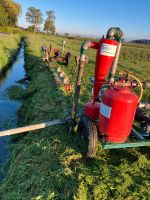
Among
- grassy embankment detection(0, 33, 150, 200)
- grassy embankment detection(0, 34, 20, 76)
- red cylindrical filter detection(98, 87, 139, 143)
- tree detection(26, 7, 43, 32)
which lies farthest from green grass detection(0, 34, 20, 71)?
tree detection(26, 7, 43, 32)

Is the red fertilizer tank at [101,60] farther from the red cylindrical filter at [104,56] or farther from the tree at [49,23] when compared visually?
the tree at [49,23]

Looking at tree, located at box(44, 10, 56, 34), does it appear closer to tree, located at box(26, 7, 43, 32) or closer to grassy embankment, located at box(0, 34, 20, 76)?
tree, located at box(26, 7, 43, 32)

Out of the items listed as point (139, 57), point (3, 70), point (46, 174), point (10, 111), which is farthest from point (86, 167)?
point (139, 57)

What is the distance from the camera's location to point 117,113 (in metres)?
5.22

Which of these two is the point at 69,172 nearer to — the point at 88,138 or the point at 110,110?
the point at 88,138

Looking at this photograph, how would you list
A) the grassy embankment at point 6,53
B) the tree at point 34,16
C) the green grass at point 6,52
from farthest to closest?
the tree at point 34,16, the green grass at point 6,52, the grassy embankment at point 6,53

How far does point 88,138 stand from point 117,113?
2.51 feet

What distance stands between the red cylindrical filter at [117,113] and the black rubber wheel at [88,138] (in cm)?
19

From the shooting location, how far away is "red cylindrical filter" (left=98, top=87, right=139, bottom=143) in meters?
5.17

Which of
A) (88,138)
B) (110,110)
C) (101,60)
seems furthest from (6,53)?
(110,110)

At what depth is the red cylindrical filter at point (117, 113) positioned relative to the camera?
5172 mm

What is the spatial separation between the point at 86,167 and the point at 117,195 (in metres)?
0.90

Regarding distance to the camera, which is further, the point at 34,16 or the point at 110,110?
the point at 34,16

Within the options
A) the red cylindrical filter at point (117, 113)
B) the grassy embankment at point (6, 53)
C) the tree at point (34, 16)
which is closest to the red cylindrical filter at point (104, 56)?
the red cylindrical filter at point (117, 113)
